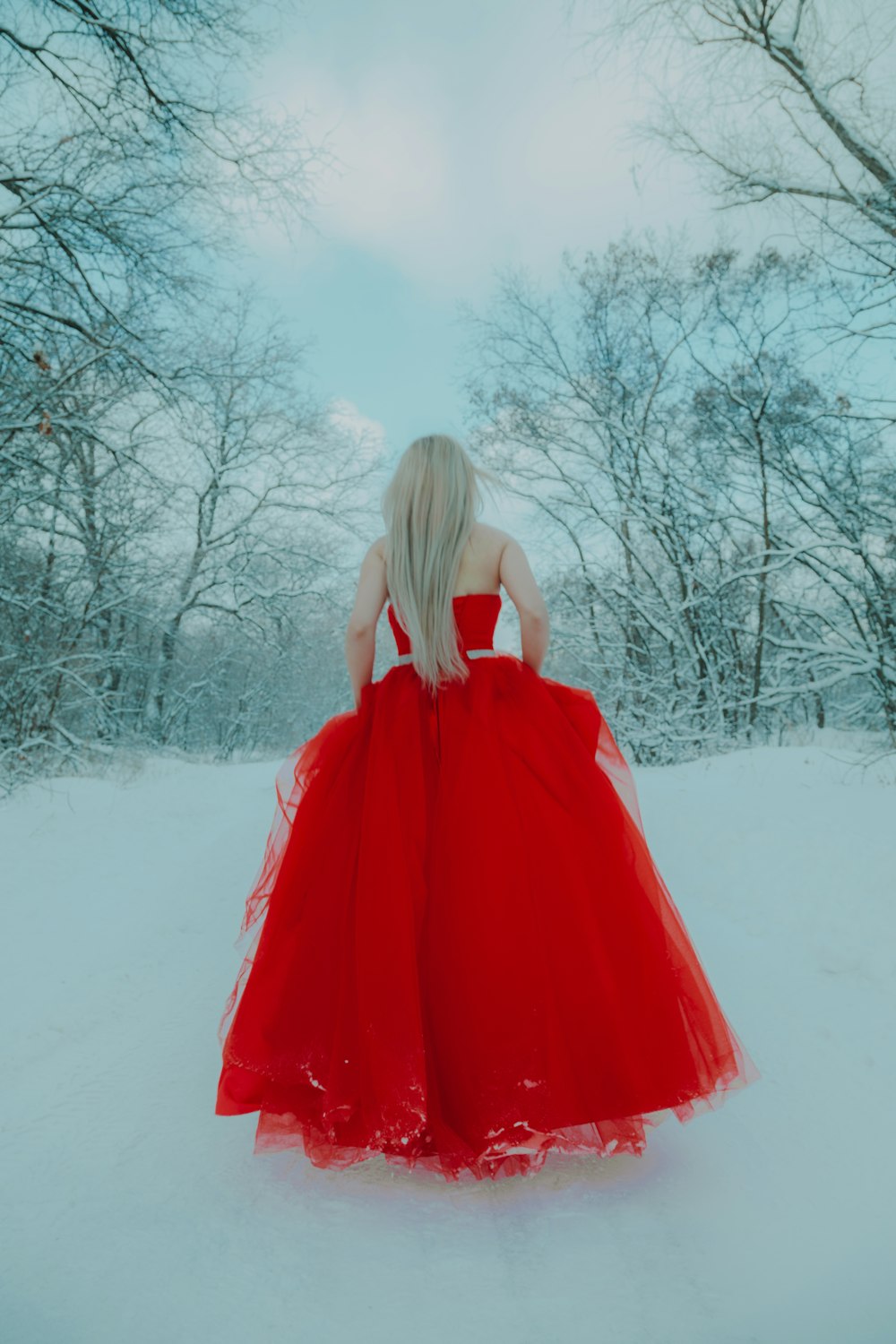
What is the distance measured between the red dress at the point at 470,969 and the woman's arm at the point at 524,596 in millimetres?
268

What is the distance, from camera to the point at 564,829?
2.25 m

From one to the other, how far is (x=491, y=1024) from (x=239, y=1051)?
0.68 metres

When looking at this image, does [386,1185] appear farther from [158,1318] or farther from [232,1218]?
[158,1318]

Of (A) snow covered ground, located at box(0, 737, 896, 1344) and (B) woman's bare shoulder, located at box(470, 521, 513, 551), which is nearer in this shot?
(A) snow covered ground, located at box(0, 737, 896, 1344)

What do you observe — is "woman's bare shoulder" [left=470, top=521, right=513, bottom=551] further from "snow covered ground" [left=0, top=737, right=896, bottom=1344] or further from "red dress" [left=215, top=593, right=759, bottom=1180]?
"snow covered ground" [left=0, top=737, right=896, bottom=1344]

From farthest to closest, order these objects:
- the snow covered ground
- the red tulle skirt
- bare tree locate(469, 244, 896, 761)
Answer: bare tree locate(469, 244, 896, 761)
the red tulle skirt
the snow covered ground

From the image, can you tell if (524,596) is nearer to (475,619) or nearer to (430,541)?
(475,619)

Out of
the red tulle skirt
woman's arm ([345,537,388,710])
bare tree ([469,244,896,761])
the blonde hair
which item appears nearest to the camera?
the red tulle skirt

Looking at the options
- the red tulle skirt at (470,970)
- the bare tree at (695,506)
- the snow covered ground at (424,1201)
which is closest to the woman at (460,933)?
the red tulle skirt at (470,970)

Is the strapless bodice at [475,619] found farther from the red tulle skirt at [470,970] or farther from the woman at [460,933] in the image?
the red tulle skirt at [470,970]

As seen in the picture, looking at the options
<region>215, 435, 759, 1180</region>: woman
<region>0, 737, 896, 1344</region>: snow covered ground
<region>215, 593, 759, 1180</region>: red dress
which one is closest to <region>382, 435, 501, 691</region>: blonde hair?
<region>215, 435, 759, 1180</region>: woman

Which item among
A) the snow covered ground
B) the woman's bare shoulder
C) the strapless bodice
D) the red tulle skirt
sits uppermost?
the woman's bare shoulder

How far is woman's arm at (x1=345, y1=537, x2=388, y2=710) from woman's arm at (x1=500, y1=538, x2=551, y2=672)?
41cm

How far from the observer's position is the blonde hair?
8.21ft
